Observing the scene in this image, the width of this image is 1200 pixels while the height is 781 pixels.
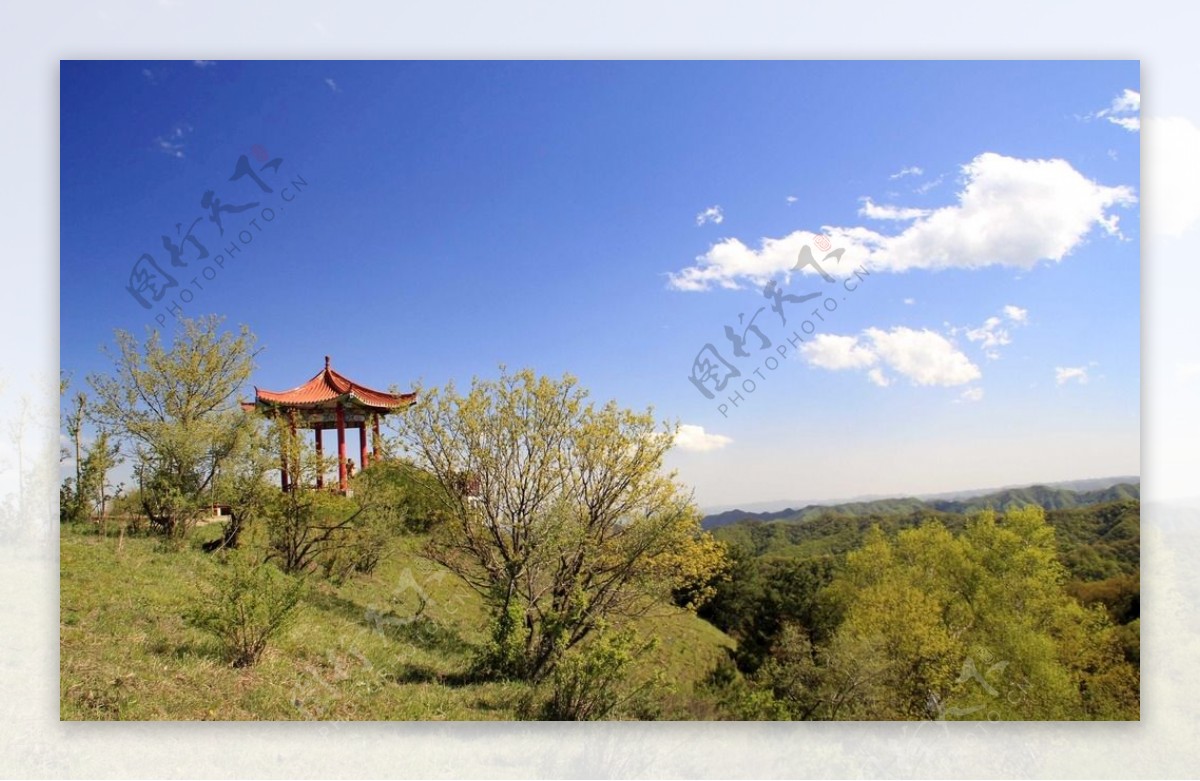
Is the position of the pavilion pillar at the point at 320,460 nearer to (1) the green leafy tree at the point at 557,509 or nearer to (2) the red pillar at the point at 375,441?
(2) the red pillar at the point at 375,441

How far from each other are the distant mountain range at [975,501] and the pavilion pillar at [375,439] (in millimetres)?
2025

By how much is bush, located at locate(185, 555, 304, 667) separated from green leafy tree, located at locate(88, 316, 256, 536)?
731mm

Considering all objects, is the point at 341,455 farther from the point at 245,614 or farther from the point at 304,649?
the point at 304,649

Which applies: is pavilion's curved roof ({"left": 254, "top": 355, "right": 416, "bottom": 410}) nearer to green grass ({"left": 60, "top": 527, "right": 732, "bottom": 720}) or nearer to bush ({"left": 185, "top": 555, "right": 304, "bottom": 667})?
green grass ({"left": 60, "top": 527, "right": 732, "bottom": 720})

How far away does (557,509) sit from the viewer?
11.2ft

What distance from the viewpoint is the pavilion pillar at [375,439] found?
3.57m

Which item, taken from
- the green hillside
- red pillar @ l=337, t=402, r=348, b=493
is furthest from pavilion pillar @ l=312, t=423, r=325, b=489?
the green hillside

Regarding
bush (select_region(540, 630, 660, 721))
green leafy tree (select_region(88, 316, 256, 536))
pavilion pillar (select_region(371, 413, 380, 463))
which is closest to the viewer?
bush (select_region(540, 630, 660, 721))

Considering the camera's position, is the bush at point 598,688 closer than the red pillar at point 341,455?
Yes

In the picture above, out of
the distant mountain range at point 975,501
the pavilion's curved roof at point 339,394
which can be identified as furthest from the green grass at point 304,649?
the pavilion's curved roof at point 339,394

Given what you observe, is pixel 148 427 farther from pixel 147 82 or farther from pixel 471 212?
pixel 471 212

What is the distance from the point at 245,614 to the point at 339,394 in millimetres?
1287

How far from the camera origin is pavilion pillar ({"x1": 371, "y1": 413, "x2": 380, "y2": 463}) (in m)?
3.57

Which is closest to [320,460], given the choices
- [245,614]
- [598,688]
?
[245,614]
